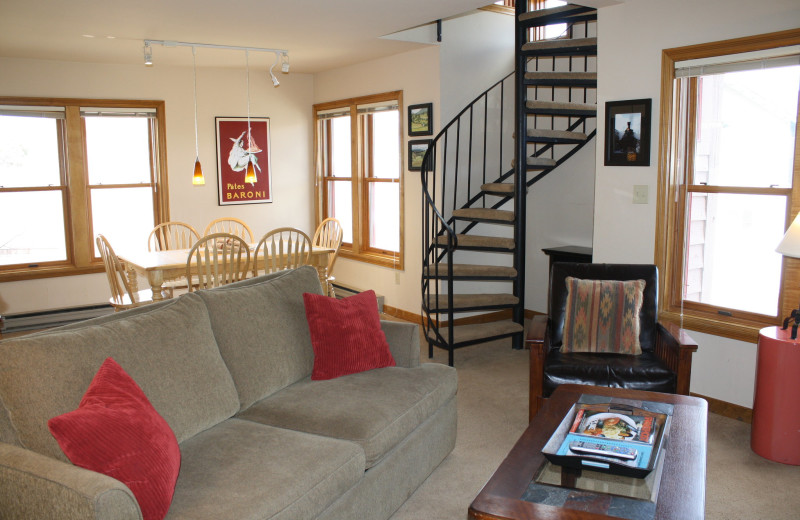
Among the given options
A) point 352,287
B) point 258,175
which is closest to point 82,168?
point 258,175

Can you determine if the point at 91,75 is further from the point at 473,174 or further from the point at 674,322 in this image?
the point at 674,322

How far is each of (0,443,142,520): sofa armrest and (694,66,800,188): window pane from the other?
11.2ft

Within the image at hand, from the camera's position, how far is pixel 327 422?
2434 millimetres

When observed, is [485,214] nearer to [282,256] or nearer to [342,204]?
[282,256]

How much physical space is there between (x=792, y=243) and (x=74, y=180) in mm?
5766

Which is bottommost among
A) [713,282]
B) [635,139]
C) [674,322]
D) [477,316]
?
[477,316]

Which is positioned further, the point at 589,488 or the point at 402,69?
the point at 402,69

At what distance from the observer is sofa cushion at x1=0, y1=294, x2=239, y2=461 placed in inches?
74.2

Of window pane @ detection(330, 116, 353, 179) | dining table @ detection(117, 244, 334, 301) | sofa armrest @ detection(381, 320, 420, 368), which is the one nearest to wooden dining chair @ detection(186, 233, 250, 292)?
dining table @ detection(117, 244, 334, 301)

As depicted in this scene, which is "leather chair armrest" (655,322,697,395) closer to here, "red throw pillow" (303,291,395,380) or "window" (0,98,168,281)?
"red throw pillow" (303,291,395,380)

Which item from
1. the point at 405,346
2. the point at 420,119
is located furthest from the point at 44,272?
the point at 405,346

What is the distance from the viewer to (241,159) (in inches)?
267

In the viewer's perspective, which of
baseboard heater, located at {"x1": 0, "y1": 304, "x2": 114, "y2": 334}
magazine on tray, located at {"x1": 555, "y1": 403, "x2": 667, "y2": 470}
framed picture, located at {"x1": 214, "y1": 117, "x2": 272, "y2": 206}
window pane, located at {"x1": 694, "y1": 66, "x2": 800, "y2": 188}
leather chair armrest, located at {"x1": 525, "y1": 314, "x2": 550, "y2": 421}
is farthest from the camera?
framed picture, located at {"x1": 214, "y1": 117, "x2": 272, "y2": 206}

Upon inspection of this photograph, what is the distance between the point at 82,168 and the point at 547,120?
4337 millimetres
